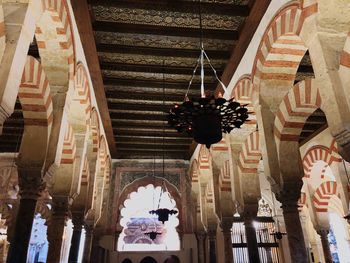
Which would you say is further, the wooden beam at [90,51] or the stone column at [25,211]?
the wooden beam at [90,51]

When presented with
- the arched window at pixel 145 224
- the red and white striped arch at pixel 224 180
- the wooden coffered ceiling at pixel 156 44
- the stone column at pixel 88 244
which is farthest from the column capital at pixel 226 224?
the arched window at pixel 145 224

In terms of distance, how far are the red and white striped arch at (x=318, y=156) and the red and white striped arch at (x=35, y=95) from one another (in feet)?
21.0

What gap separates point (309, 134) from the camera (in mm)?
8578

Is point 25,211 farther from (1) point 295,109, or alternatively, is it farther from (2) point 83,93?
(1) point 295,109

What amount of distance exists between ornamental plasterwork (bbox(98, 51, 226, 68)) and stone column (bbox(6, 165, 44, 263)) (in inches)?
111

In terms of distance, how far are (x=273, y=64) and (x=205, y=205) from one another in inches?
207

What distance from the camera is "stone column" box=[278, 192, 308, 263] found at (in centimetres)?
390

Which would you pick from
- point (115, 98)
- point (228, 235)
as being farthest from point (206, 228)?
point (115, 98)

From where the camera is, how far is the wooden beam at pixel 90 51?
4.58 meters

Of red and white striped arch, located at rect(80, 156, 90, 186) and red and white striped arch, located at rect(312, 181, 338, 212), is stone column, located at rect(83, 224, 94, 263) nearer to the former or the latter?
red and white striped arch, located at rect(80, 156, 90, 186)

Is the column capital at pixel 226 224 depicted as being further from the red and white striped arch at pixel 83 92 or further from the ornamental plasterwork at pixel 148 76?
the red and white striped arch at pixel 83 92

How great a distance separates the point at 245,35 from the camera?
512 cm

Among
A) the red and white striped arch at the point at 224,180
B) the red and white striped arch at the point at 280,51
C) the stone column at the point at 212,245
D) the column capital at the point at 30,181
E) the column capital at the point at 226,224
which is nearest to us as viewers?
the column capital at the point at 30,181

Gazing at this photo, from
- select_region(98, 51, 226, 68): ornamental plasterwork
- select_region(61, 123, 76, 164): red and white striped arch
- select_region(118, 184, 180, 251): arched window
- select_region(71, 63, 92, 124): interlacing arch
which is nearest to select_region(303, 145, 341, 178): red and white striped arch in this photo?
select_region(98, 51, 226, 68): ornamental plasterwork
